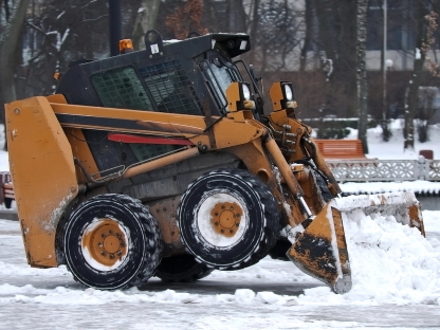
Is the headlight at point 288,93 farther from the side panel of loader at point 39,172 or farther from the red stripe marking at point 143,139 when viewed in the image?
the side panel of loader at point 39,172

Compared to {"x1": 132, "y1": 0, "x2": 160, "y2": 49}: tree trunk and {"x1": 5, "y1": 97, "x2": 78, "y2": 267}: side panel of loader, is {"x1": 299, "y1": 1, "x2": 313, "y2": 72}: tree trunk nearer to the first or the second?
{"x1": 132, "y1": 0, "x2": 160, "y2": 49}: tree trunk

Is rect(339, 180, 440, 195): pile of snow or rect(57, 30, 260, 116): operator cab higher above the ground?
rect(57, 30, 260, 116): operator cab

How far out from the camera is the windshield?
35.8 feet

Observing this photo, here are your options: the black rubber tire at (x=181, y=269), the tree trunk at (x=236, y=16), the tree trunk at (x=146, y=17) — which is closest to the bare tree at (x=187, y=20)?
the tree trunk at (x=146, y=17)

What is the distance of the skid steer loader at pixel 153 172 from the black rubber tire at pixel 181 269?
469 mm

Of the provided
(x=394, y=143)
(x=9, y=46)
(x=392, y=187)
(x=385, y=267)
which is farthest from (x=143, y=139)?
(x=394, y=143)

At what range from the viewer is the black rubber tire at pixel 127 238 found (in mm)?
10508

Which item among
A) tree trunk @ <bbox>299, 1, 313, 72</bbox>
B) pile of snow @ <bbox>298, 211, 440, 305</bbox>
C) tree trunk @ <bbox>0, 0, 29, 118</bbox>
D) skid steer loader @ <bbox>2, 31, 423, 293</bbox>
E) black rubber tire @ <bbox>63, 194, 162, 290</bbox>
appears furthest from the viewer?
tree trunk @ <bbox>299, 1, 313, 72</bbox>

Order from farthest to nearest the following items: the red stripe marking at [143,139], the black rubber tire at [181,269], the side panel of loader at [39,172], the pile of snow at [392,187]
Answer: the pile of snow at [392,187] → the black rubber tire at [181,269] → the side panel of loader at [39,172] → the red stripe marking at [143,139]

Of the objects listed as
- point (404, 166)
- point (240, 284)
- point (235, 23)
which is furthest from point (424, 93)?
point (240, 284)

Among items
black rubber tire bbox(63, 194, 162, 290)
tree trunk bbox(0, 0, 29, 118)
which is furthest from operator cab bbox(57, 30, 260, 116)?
tree trunk bbox(0, 0, 29, 118)

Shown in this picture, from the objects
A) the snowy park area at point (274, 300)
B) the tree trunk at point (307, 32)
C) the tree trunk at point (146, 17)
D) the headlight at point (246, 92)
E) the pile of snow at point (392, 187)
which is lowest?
the pile of snow at point (392, 187)

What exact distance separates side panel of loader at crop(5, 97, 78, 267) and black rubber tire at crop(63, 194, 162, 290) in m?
0.28

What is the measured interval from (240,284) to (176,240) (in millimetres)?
1254
